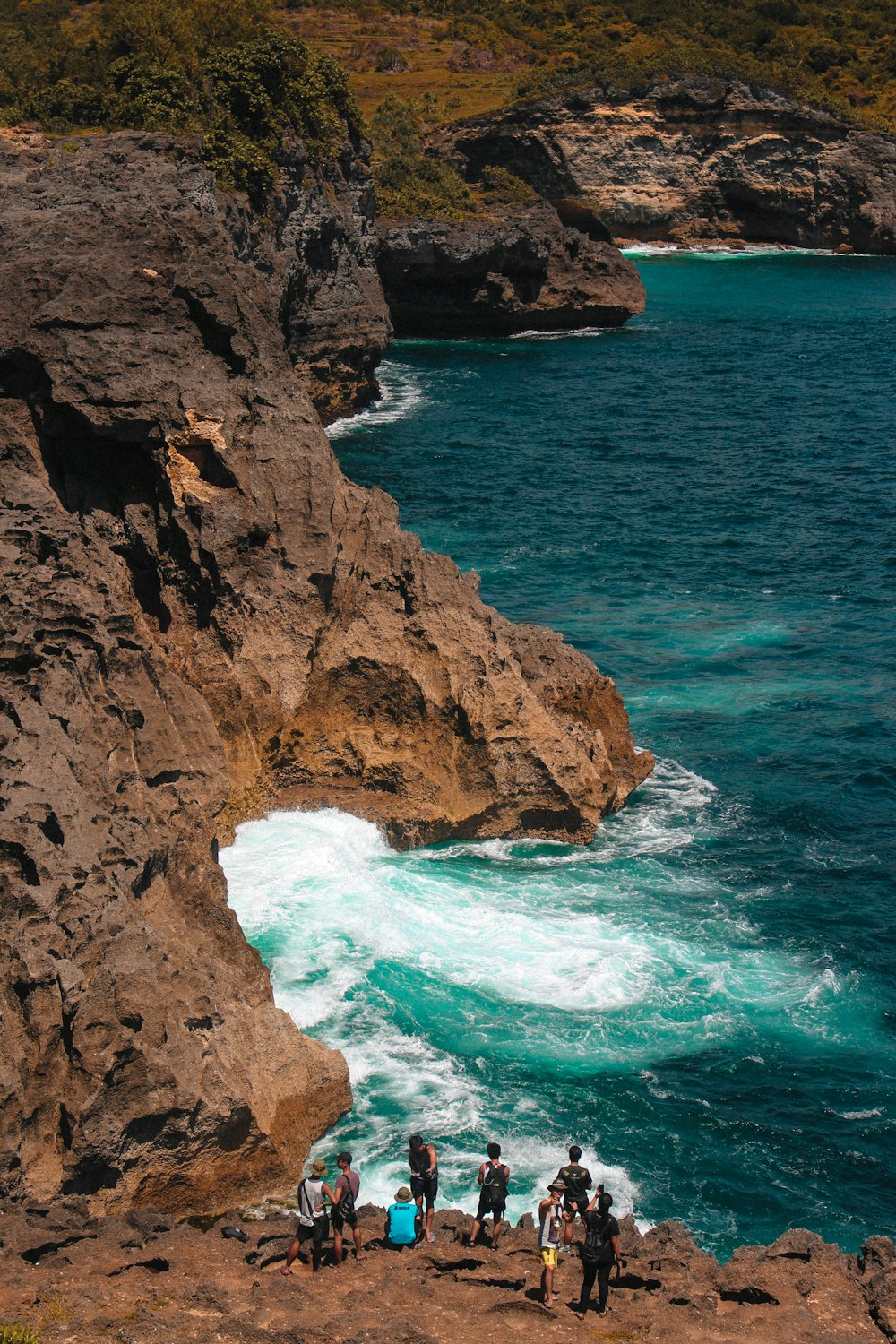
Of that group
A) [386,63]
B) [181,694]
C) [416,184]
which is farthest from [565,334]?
[181,694]

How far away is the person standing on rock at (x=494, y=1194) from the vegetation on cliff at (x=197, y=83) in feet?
178

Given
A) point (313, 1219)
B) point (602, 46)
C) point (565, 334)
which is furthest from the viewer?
point (602, 46)

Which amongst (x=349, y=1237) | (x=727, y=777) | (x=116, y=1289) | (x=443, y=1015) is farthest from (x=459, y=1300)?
(x=727, y=777)

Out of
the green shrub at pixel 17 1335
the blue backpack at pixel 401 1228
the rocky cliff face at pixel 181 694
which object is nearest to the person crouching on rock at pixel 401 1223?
the blue backpack at pixel 401 1228

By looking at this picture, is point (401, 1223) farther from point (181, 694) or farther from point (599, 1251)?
point (181, 694)

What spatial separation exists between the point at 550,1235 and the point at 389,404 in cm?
6955

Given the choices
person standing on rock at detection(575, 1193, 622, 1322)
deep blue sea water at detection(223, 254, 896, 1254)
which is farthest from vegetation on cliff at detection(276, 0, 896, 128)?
person standing on rock at detection(575, 1193, 622, 1322)

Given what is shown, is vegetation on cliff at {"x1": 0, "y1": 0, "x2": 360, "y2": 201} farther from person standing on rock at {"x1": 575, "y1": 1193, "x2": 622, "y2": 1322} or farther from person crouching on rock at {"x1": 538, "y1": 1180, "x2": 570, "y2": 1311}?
person standing on rock at {"x1": 575, "y1": 1193, "x2": 622, "y2": 1322}

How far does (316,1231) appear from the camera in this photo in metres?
18.8

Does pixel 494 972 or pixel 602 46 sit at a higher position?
pixel 602 46

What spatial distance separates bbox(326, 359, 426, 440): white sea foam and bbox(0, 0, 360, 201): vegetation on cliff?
13.6 m

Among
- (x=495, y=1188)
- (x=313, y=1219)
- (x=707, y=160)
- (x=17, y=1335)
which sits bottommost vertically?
(x=495, y=1188)

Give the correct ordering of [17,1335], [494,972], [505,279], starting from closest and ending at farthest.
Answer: [17,1335] < [494,972] < [505,279]

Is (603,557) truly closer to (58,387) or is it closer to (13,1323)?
(58,387)
